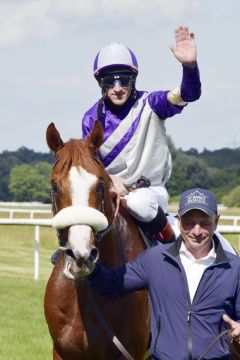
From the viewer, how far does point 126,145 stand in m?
6.02

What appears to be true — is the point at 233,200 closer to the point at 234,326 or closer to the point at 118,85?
the point at 118,85

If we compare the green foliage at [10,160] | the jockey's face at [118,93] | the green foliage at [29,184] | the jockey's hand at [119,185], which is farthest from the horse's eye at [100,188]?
the green foliage at [10,160]

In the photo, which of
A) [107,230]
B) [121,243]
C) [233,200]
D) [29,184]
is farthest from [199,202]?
[29,184]

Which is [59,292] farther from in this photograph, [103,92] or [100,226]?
[103,92]

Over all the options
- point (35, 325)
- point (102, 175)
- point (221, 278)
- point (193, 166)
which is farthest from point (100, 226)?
point (193, 166)

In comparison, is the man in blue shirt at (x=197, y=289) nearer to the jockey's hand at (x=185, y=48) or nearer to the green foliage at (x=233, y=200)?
the jockey's hand at (x=185, y=48)

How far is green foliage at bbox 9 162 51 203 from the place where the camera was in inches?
4023

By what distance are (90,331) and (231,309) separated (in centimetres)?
96

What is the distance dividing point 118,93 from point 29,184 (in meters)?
98.8

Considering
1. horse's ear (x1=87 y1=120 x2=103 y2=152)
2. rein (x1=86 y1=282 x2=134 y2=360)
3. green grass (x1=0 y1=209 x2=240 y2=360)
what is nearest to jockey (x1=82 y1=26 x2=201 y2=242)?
horse's ear (x1=87 y1=120 x2=103 y2=152)

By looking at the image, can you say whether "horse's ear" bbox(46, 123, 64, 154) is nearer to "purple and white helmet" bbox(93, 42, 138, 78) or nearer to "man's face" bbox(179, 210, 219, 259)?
"man's face" bbox(179, 210, 219, 259)

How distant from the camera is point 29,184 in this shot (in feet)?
342

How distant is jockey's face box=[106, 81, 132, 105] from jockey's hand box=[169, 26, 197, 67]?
58 cm

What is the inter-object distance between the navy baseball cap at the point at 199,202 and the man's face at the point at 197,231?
0.03 m
